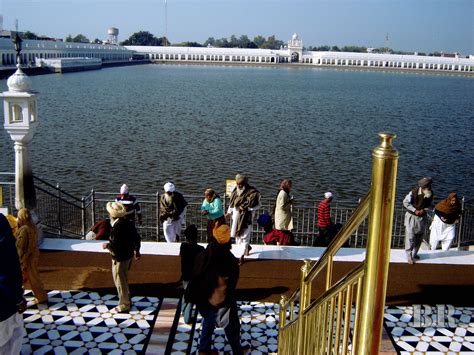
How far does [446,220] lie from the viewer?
7.90m

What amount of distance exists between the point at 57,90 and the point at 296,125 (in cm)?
2902

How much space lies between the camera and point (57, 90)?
170 feet

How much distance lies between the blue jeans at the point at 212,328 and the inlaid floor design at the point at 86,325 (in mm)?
834

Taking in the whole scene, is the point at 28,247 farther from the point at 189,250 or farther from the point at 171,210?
the point at 171,210

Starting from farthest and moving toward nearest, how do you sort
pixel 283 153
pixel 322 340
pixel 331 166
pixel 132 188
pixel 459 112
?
pixel 459 112, pixel 283 153, pixel 331 166, pixel 132 188, pixel 322 340

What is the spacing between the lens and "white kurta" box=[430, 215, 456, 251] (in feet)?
26.2

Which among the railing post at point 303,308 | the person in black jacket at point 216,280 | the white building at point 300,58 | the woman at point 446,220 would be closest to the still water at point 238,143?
the woman at point 446,220

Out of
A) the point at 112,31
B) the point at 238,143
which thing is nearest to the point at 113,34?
the point at 112,31

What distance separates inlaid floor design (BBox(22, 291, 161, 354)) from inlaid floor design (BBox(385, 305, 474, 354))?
2.63m

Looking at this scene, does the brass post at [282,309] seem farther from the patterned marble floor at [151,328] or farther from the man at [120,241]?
the man at [120,241]

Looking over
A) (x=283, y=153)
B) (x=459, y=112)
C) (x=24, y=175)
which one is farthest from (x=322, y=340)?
(x=459, y=112)

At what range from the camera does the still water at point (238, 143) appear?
63.0ft

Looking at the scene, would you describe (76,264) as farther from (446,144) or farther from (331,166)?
(446,144)

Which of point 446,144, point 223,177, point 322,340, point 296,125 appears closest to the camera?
point 322,340
